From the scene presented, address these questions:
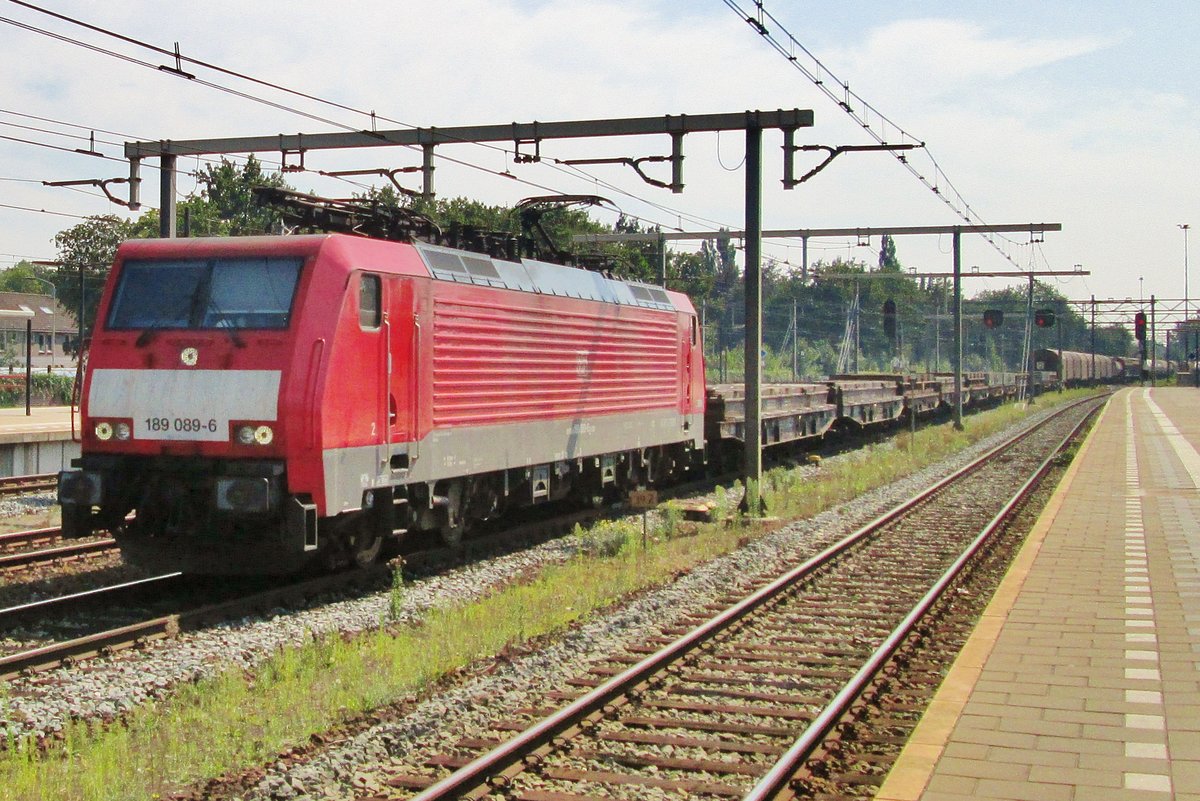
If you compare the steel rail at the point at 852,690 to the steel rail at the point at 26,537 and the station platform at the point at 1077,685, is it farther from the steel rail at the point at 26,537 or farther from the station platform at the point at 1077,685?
the steel rail at the point at 26,537

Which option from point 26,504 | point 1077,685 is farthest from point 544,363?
point 1077,685

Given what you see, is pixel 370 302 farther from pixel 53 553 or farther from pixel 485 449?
pixel 53 553

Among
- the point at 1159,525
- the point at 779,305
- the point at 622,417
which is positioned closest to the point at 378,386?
the point at 622,417

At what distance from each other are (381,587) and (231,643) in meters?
2.58

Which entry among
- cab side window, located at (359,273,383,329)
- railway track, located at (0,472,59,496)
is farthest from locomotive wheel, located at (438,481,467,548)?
railway track, located at (0,472,59,496)

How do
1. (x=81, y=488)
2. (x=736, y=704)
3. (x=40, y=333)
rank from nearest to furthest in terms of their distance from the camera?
(x=736, y=704), (x=81, y=488), (x=40, y=333)

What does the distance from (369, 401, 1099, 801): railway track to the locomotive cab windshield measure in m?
4.28

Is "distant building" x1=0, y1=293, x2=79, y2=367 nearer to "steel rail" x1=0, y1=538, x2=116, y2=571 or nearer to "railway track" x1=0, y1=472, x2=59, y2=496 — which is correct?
"railway track" x1=0, y1=472, x2=59, y2=496

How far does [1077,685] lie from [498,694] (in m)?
3.50

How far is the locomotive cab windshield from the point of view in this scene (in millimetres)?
10680

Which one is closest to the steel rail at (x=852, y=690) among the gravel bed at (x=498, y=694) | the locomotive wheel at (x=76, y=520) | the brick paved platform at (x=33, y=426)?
the gravel bed at (x=498, y=694)

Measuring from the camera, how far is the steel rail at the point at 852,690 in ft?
19.6

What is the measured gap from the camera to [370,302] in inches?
435

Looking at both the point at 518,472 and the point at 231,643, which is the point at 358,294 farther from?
the point at 518,472
